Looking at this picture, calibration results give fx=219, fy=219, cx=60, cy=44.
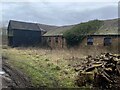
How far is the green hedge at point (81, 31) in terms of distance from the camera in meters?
32.2

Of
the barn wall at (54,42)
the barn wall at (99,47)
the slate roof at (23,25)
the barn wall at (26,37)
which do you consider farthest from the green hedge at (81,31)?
the slate roof at (23,25)

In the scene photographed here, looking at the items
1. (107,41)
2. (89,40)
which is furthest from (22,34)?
Result: (107,41)

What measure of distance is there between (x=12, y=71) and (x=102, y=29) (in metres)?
20.4

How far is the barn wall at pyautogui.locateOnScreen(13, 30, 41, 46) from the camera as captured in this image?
4191 cm

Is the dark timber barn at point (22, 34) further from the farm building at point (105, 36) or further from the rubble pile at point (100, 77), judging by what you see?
the rubble pile at point (100, 77)

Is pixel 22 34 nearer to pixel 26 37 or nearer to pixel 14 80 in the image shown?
pixel 26 37

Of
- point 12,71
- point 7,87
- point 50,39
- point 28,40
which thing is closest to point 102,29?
point 50,39

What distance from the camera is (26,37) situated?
142ft

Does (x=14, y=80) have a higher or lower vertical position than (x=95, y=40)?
lower

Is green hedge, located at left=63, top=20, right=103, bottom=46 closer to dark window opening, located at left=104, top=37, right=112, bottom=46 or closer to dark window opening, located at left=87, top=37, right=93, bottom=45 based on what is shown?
dark window opening, located at left=87, top=37, right=93, bottom=45

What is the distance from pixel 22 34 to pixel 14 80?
104 feet

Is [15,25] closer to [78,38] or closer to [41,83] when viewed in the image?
[78,38]

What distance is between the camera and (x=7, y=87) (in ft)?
34.1

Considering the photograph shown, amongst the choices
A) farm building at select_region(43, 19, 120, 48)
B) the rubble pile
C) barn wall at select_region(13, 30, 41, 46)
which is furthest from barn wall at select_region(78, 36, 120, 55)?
barn wall at select_region(13, 30, 41, 46)
